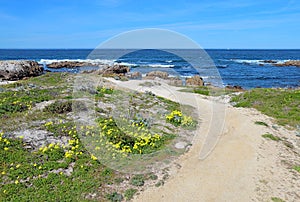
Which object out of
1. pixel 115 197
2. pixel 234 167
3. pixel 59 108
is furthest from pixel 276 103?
pixel 115 197

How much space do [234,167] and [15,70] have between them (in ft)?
83.5

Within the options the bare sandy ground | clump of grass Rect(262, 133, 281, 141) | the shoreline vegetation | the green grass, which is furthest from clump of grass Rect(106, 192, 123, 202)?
the green grass

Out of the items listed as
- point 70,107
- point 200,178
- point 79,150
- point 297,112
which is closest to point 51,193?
point 79,150

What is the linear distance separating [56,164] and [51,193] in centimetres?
145

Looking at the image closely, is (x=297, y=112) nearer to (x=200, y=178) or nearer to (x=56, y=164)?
(x=200, y=178)

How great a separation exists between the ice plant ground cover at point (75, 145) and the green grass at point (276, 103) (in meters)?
5.38

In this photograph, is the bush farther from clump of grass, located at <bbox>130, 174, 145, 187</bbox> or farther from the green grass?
the green grass

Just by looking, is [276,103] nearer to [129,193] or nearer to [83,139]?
[83,139]

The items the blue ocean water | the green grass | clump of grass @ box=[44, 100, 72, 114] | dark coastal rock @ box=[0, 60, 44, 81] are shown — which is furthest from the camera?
the blue ocean water

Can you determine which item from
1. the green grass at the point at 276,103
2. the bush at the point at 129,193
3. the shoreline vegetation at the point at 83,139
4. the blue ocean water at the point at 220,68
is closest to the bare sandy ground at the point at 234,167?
the bush at the point at 129,193

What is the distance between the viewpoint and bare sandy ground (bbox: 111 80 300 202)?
786 cm

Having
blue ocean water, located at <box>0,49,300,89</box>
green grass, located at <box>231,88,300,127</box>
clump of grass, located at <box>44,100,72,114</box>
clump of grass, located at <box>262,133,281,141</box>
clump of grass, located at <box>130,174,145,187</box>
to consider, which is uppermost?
clump of grass, located at <box>44,100,72,114</box>

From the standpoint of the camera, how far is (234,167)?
9.40m

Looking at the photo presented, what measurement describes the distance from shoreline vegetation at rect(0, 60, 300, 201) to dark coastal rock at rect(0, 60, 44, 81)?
992cm
